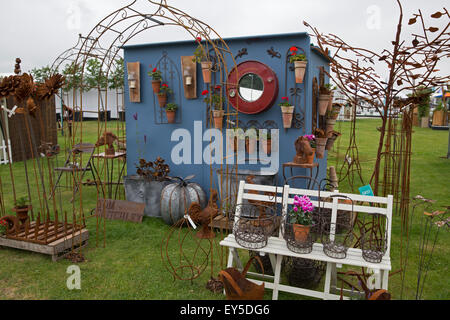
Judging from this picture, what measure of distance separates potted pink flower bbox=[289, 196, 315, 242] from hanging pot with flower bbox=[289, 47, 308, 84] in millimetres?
2339

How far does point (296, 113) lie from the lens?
5.33 metres

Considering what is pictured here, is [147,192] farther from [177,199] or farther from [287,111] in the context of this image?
[287,111]

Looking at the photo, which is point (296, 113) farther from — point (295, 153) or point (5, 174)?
point (5, 174)

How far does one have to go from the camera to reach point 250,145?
552 centimetres

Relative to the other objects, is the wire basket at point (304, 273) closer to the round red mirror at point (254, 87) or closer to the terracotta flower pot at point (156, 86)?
the round red mirror at point (254, 87)

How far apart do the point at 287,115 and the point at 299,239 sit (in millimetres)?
2456

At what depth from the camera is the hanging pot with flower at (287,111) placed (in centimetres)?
516

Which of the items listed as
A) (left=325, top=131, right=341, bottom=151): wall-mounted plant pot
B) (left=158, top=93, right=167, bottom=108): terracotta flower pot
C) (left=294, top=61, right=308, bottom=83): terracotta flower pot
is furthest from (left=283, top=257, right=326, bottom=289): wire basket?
(left=158, top=93, right=167, bottom=108): terracotta flower pot

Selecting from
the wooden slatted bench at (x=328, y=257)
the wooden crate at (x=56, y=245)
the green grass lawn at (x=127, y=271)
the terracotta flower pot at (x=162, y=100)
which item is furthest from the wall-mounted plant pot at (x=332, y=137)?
the wooden crate at (x=56, y=245)

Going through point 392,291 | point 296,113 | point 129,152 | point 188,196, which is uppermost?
point 296,113

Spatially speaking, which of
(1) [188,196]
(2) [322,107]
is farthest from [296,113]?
(1) [188,196]

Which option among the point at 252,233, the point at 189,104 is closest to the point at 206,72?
the point at 189,104

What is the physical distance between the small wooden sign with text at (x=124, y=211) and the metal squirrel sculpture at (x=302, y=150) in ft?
8.77
